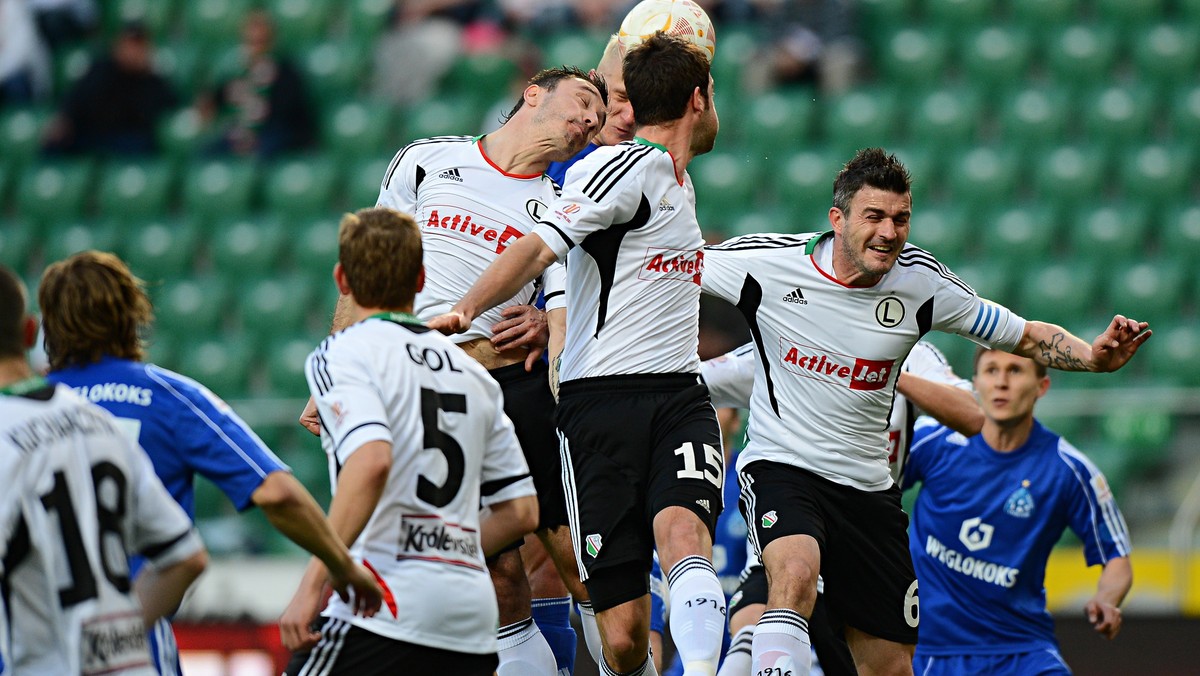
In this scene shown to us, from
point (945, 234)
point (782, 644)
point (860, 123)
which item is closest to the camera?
point (782, 644)

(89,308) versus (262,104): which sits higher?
(262,104)

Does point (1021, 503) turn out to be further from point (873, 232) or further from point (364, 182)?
point (364, 182)

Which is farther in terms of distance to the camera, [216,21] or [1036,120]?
[216,21]

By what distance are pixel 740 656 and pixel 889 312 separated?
1532mm

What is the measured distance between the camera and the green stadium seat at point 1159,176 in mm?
13242

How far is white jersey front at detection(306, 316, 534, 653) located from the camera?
425 centimetres

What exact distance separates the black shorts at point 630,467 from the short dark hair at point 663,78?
1006mm

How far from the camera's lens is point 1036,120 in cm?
1373

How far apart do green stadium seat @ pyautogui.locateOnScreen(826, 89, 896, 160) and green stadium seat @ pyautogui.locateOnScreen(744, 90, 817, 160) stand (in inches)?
10.0

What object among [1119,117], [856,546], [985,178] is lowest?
[856,546]

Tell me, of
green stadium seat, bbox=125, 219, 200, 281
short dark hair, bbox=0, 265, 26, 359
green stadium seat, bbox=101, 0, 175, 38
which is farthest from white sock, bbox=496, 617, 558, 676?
green stadium seat, bbox=101, 0, 175, 38

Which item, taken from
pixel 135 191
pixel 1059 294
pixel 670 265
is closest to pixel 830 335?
pixel 670 265

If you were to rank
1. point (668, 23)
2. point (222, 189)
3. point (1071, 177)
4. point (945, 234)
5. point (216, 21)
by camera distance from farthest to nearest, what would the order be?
point (216, 21)
point (222, 189)
point (1071, 177)
point (945, 234)
point (668, 23)

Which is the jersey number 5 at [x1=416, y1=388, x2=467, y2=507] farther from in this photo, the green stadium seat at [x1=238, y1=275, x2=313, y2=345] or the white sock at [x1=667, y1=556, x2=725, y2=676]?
the green stadium seat at [x1=238, y1=275, x2=313, y2=345]
